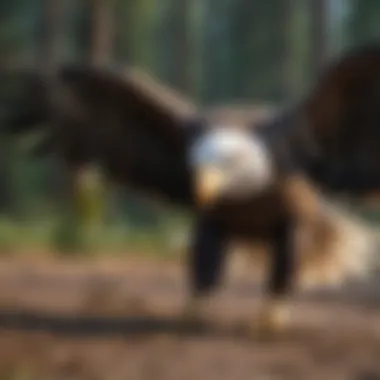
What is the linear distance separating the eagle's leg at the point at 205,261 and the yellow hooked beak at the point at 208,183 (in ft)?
→ 0.74

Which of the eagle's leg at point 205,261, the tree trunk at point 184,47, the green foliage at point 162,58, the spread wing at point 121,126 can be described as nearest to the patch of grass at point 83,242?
the green foliage at point 162,58

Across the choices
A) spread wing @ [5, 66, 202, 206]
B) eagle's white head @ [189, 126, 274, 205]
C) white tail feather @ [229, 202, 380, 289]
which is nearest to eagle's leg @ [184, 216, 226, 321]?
eagle's white head @ [189, 126, 274, 205]

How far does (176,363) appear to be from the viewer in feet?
14.8

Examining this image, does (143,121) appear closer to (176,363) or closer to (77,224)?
(176,363)

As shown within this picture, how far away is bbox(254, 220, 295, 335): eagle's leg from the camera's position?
19.5ft

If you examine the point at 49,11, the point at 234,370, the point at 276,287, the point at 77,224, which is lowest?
the point at 234,370

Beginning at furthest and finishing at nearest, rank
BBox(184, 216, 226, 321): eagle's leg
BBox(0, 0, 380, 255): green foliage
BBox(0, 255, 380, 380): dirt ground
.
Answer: BBox(0, 0, 380, 255): green foliage < BBox(184, 216, 226, 321): eagle's leg < BBox(0, 255, 380, 380): dirt ground

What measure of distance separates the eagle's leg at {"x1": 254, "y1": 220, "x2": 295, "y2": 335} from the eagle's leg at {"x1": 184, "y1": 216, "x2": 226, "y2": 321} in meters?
0.28

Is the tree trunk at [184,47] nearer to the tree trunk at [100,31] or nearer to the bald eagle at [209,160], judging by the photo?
the tree trunk at [100,31]

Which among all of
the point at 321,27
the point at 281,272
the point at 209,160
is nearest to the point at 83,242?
the point at 281,272

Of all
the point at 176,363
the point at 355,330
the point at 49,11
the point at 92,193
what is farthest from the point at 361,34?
the point at 176,363

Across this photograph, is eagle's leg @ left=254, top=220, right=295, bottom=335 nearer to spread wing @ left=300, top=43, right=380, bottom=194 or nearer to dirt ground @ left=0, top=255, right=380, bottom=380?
dirt ground @ left=0, top=255, right=380, bottom=380

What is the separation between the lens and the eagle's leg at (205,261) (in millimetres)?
6020

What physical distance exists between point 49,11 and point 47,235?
284 inches
